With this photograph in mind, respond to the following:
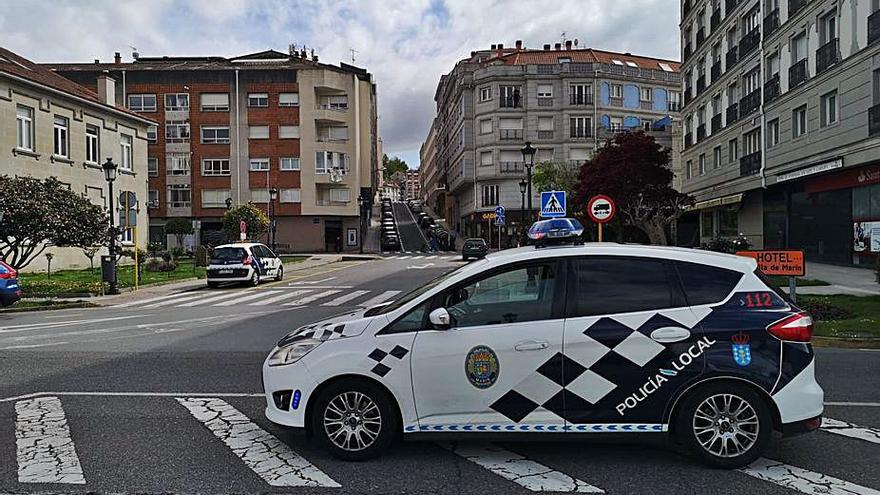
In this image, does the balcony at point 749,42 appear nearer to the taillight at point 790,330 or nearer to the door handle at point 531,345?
the taillight at point 790,330

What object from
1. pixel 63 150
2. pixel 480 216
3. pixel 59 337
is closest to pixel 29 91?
pixel 63 150

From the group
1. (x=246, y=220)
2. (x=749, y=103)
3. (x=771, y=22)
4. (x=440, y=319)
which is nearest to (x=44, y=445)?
(x=440, y=319)

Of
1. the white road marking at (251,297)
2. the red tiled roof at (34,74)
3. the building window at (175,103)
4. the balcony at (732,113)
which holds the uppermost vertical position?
the building window at (175,103)

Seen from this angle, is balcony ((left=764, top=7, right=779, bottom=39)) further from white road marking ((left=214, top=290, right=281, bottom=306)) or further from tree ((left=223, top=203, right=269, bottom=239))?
tree ((left=223, top=203, right=269, bottom=239))

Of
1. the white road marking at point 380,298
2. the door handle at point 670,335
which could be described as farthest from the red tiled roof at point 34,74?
the door handle at point 670,335

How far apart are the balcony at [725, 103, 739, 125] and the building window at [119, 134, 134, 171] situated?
109ft

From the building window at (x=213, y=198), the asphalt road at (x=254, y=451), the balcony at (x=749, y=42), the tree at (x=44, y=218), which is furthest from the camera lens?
the building window at (x=213, y=198)

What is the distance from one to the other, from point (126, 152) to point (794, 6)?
114 feet

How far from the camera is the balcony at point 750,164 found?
3073cm

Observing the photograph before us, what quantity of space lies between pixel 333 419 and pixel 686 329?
2.56m

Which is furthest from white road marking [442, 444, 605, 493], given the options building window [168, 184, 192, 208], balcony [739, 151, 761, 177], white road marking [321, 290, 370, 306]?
building window [168, 184, 192, 208]

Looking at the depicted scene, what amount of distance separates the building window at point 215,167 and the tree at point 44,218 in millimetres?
34283

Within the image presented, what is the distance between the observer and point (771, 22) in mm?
29266

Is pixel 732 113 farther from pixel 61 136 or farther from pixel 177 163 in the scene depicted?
pixel 177 163
